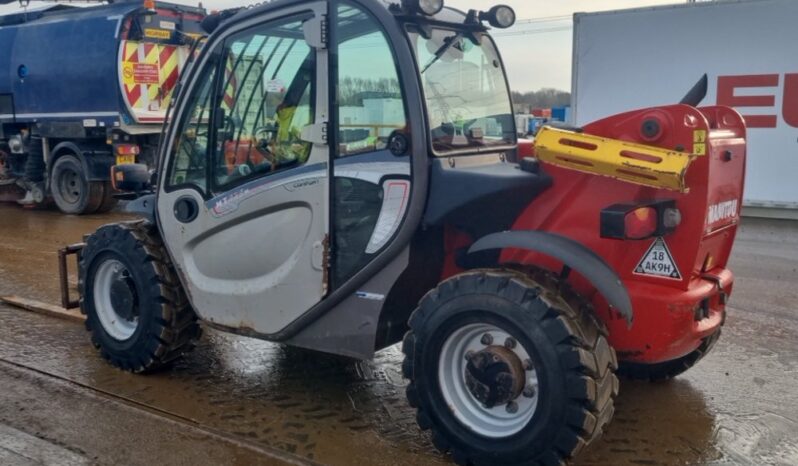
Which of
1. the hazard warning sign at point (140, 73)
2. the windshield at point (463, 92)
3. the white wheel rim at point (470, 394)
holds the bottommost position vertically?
the white wheel rim at point (470, 394)

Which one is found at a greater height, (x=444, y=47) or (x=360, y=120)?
(x=444, y=47)

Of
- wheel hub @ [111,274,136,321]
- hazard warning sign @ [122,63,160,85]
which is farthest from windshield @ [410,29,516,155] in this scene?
hazard warning sign @ [122,63,160,85]

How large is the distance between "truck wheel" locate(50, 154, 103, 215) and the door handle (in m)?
8.33

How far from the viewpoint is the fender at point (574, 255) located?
132 inches

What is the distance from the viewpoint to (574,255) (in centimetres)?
342

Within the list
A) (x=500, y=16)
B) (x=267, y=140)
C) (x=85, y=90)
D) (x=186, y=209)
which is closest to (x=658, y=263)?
(x=500, y=16)

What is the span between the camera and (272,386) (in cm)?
462

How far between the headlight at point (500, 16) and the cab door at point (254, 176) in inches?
37.6

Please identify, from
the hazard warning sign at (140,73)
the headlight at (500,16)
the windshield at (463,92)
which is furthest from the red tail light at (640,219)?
the hazard warning sign at (140,73)

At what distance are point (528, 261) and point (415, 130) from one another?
81cm

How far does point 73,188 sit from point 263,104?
31.7ft

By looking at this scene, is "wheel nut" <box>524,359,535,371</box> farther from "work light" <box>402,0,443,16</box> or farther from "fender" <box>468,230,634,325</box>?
"work light" <box>402,0,443,16</box>

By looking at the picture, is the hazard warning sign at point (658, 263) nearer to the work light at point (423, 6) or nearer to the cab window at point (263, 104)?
the work light at point (423, 6)

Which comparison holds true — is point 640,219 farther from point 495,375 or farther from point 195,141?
point 195,141
